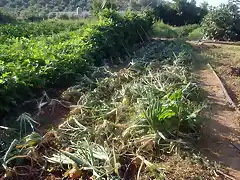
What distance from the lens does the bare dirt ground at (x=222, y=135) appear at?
406 centimetres

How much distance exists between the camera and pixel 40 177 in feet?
12.0

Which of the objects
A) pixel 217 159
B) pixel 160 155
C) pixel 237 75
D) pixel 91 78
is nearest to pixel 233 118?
pixel 217 159

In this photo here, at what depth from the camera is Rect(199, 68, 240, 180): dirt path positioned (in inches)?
160

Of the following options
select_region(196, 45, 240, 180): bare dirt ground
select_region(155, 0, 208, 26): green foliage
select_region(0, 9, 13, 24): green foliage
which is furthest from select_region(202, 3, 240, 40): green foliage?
select_region(0, 9, 13, 24): green foliage

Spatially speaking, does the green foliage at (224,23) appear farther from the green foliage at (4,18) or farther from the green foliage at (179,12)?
the green foliage at (4,18)

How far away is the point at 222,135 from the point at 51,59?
332 cm

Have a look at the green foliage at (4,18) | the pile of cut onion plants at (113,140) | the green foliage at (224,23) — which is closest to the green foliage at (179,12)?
the green foliage at (224,23)

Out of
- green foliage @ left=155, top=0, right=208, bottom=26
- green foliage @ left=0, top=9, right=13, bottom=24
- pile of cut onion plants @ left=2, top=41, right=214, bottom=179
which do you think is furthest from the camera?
green foliage @ left=155, top=0, right=208, bottom=26

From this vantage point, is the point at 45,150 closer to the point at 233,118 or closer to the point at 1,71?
the point at 1,71

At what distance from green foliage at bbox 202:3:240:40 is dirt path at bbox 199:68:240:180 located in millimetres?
10808

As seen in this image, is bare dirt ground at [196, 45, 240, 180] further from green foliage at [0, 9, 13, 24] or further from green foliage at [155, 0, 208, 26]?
green foliage at [155, 0, 208, 26]

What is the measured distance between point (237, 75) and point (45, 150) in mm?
5871

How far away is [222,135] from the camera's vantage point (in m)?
A: 4.71

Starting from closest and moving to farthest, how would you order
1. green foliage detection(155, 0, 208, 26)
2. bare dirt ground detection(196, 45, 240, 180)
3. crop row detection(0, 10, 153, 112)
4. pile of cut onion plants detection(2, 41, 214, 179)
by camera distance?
pile of cut onion plants detection(2, 41, 214, 179) < bare dirt ground detection(196, 45, 240, 180) < crop row detection(0, 10, 153, 112) < green foliage detection(155, 0, 208, 26)
